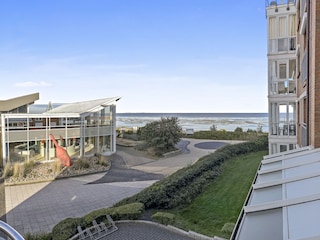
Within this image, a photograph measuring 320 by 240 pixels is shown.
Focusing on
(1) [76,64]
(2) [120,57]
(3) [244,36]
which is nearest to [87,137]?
(1) [76,64]

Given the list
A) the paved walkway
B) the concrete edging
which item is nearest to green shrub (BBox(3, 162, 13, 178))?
the paved walkway

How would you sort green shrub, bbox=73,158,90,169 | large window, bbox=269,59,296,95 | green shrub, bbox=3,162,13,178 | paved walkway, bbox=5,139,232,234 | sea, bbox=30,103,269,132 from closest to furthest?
paved walkway, bbox=5,139,232,234 < green shrub, bbox=3,162,13,178 < large window, bbox=269,59,296,95 < green shrub, bbox=73,158,90,169 < sea, bbox=30,103,269,132

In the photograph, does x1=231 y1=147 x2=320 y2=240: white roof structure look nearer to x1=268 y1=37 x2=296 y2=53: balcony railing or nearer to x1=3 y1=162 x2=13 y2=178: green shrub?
x1=268 y1=37 x2=296 y2=53: balcony railing

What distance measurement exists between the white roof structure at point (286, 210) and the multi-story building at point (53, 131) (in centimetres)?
1724

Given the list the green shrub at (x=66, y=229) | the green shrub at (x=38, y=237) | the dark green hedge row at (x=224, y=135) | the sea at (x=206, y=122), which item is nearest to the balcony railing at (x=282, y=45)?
the green shrub at (x=66, y=229)

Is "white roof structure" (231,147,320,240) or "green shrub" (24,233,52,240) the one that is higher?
"white roof structure" (231,147,320,240)

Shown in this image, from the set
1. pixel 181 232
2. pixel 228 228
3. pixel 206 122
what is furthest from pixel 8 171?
pixel 206 122

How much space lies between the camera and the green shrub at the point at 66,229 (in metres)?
7.68

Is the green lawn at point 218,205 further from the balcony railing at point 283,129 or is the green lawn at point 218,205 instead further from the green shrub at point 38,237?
the green shrub at point 38,237

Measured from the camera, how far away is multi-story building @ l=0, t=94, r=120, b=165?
18453mm

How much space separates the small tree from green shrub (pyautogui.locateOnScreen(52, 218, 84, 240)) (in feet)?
50.3

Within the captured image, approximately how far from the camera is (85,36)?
20.3 m

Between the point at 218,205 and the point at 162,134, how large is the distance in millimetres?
13447

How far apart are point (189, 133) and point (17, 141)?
24.0 m
